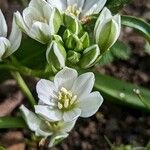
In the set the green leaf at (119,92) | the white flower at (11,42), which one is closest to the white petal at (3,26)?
the white flower at (11,42)

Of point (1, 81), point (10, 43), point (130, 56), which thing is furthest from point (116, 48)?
point (10, 43)

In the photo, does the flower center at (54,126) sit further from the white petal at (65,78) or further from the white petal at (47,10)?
the white petal at (47,10)

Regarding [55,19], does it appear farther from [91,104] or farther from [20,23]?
[91,104]

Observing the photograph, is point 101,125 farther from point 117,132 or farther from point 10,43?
point 10,43

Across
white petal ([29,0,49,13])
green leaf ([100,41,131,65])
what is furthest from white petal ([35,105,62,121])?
green leaf ([100,41,131,65])

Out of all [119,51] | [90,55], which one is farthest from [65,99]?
[119,51]
